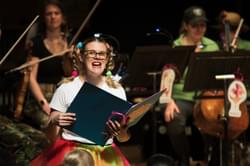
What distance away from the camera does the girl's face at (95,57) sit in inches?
131

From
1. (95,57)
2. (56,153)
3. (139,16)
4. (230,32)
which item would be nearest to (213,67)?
(230,32)

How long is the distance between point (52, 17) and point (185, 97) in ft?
3.59

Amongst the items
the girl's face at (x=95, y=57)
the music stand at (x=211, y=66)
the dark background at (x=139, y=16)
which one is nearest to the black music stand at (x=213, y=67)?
the music stand at (x=211, y=66)

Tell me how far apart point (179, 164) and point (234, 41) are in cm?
95

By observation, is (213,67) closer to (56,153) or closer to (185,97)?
(185,97)

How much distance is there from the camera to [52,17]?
4.63m

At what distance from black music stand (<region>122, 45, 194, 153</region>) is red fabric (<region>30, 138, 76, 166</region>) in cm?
108

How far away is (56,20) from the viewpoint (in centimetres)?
463

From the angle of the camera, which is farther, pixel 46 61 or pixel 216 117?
pixel 46 61

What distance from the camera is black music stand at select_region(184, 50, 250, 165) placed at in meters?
4.10

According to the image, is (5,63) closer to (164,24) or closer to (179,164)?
(179,164)

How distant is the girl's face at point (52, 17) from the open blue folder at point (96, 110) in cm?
162

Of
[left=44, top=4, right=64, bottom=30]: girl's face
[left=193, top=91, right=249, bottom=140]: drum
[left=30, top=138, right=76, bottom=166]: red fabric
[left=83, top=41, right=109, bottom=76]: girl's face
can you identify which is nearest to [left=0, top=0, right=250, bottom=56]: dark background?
[left=44, top=4, right=64, bottom=30]: girl's face

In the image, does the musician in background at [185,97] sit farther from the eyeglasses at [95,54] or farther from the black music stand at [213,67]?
the eyeglasses at [95,54]
